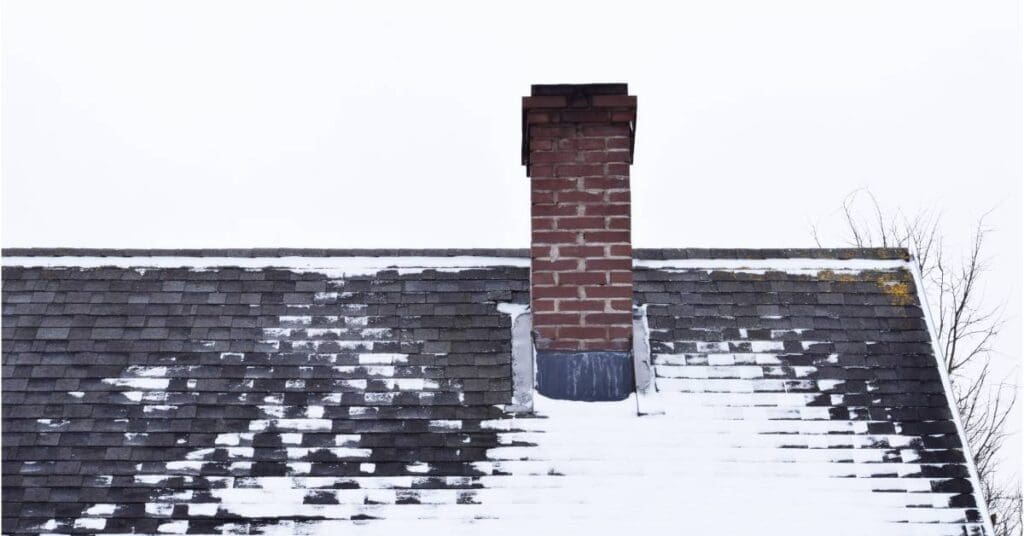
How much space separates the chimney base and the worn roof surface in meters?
0.08

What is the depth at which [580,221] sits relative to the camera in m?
6.53

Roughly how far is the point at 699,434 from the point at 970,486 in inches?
63.1

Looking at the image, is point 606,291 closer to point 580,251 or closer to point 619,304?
point 619,304

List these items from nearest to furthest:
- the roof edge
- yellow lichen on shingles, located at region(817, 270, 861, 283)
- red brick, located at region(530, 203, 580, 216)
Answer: red brick, located at region(530, 203, 580, 216) → yellow lichen on shingles, located at region(817, 270, 861, 283) → the roof edge

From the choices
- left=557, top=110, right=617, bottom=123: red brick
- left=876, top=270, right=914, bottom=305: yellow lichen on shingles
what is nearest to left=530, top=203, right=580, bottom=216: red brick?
left=557, top=110, right=617, bottom=123: red brick

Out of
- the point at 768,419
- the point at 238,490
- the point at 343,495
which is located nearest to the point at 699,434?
the point at 768,419

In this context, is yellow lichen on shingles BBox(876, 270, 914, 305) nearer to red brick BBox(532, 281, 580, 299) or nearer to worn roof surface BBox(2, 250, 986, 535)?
worn roof surface BBox(2, 250, 986, 535)

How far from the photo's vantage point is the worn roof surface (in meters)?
5.86

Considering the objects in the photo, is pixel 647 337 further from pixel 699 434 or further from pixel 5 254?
pixel 5 254

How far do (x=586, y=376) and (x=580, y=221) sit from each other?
3.25 ft

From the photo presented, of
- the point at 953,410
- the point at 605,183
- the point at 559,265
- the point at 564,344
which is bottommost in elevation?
the point at 953,410

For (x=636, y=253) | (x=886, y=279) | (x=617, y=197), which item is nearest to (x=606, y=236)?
(x=617, y=197)

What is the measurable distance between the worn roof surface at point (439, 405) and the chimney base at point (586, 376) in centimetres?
8

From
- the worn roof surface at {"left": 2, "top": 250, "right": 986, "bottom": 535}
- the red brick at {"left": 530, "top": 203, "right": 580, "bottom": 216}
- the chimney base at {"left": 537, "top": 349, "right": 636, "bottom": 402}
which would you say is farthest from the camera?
the red brick at {"left": 530, "top": 203, "right": 580, "bottom": 216}
